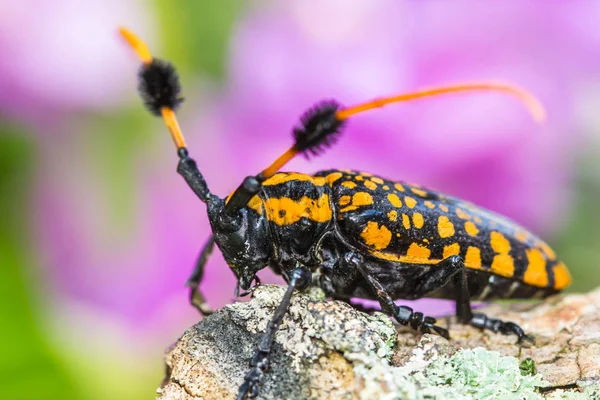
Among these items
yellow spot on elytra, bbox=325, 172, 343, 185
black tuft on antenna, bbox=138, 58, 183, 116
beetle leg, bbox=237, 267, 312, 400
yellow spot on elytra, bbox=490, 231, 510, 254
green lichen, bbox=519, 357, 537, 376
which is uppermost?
black tuft on antenna, bbox=138, 58, 183, 116

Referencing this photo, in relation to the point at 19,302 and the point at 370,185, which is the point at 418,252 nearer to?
the point at 370,185

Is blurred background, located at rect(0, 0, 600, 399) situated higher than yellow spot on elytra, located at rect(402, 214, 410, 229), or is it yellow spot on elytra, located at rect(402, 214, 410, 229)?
blurred background, located at rect(0, 0, 600, 399)

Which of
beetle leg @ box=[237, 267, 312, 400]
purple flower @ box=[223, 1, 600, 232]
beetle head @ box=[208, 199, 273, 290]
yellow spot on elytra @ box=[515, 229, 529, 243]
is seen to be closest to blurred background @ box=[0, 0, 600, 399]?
purple flower @ box=[223, 1, 600, 232]

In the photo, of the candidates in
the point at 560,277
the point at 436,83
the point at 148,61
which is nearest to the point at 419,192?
A: the point at 560,277

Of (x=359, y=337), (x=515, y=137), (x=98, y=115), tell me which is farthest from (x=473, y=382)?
(x=98, y=115)

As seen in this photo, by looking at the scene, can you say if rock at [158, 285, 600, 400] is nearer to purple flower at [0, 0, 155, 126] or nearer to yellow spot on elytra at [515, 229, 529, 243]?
yellow spot on elytra at [515, 229, 529, 243]

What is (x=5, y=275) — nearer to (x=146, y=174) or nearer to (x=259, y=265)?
(x=146, y=174)
